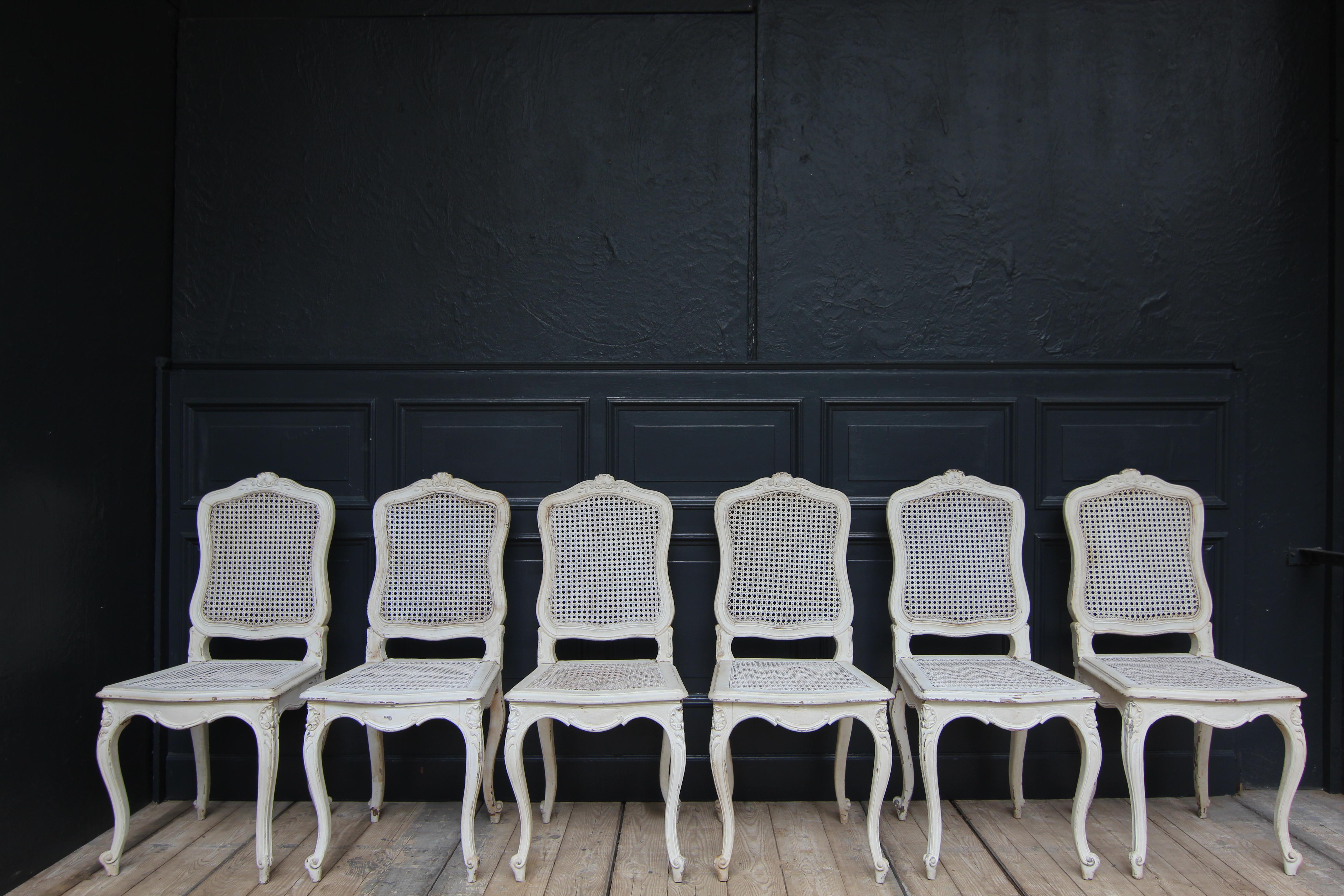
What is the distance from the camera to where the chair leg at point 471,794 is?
234 cm

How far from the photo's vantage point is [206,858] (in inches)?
99.0

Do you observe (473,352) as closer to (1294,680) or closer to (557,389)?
(557,389)

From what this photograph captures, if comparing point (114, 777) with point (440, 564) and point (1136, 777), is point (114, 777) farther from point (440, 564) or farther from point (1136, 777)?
point (1136, 777)

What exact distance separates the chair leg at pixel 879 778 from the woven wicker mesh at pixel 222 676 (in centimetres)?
185

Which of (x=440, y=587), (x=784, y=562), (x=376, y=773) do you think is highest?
(x=784, y=562)

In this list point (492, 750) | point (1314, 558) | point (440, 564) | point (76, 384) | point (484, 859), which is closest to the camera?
point (484, 859)

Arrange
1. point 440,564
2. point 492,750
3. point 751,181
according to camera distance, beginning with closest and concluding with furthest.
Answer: point 492,750, point 440,564, point 751,181

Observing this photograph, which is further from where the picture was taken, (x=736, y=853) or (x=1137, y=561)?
(x=1137, y=561)

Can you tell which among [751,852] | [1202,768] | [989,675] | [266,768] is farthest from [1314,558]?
[266,768]

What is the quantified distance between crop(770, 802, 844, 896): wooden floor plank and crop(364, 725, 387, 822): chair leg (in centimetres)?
138

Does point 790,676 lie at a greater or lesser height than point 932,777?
greater

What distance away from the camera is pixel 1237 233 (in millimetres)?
3107

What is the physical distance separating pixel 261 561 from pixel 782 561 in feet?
6.16

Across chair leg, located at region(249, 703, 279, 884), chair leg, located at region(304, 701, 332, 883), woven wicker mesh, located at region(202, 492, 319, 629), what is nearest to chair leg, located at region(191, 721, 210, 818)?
woven wicker mesh, located at region(202, 492, 319, 629)
